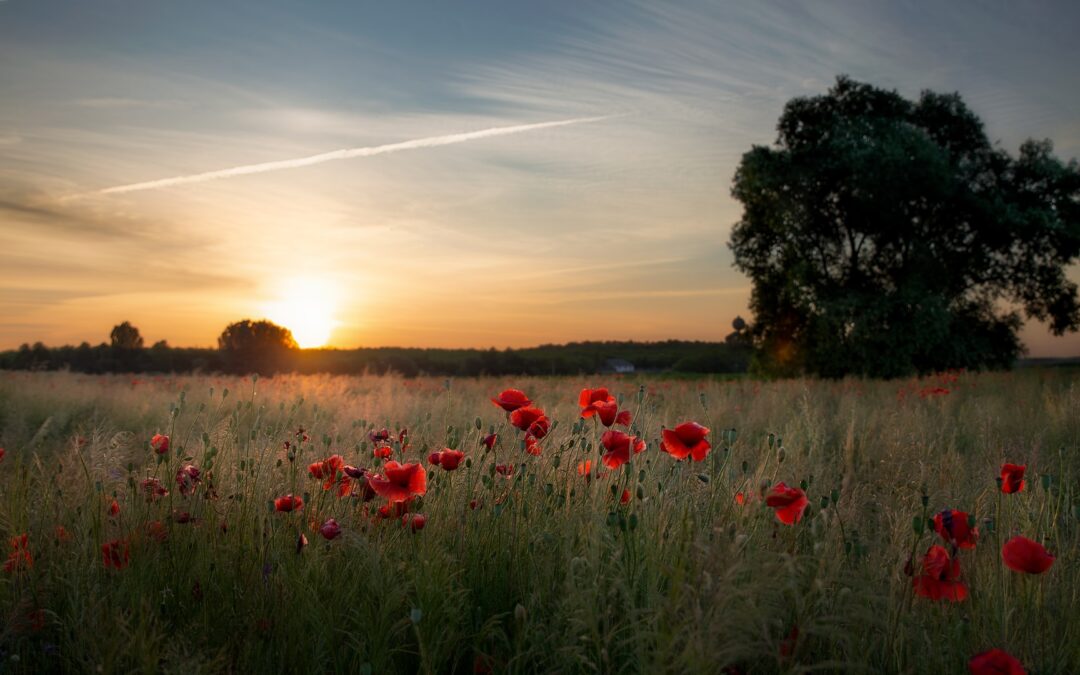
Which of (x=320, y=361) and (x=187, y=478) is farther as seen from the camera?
(x=320, y=361)

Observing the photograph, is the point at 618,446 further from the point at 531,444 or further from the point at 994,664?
the point at 994,664

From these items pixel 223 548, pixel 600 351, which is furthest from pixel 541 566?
pixel 600 351

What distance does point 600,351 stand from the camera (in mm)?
27141

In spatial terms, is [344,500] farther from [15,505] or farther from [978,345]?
[978,345]

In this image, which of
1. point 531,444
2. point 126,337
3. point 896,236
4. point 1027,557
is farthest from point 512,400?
point 126,337

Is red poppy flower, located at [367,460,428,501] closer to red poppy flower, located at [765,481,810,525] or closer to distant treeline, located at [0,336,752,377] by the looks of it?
red poppy flower, located at [765,481,810,525]

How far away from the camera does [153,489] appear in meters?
3.16

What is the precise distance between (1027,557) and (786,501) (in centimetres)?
65

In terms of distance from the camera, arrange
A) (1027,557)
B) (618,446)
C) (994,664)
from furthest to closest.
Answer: (618,446) < (1027,557) < (994,664)

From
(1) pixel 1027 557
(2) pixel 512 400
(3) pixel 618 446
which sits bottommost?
(1) pixel 1027 557

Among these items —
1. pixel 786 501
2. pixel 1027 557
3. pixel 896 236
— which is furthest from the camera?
pixel 896 236

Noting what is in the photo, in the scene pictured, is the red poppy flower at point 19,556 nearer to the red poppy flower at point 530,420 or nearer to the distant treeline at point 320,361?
the red poppy flower at point 530,420

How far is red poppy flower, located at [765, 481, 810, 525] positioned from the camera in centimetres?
224

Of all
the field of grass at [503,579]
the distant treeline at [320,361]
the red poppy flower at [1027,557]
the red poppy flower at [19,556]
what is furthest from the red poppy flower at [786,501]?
the distant treeline at [320,361]
